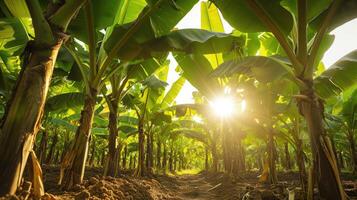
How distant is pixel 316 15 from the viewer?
3514 millimetres

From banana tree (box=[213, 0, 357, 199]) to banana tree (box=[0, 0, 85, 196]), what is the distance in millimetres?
2252

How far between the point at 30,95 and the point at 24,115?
0.18 m

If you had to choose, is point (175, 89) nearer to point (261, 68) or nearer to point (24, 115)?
point (261, 68)

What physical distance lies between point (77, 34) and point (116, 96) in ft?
6.11

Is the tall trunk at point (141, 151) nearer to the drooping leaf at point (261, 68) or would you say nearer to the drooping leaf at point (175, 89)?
the drooping leaf at point (175, 89)

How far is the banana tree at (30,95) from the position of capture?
202 cm

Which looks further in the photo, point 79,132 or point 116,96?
point 116,96

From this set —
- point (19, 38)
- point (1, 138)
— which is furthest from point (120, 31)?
point (1, 138)

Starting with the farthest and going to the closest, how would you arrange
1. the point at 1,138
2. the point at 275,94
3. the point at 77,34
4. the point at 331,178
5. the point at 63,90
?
1. the point at 63,90
2. the point at 275,94
3. the point at 77,34
4. the point at 331,178
5. the point at 1,138

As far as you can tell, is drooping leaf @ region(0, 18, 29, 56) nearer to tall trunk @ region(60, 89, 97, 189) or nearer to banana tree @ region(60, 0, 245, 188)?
banana tree @ region(60, 0, 245, 188)

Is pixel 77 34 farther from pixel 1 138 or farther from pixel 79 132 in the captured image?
pixel 1 138

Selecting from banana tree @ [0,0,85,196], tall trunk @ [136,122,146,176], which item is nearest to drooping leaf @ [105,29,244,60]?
banana tree @ [0,0,85,196]

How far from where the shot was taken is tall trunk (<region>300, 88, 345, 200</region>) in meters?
2.66

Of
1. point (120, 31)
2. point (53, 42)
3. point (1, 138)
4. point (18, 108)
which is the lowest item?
point (1, 138)
